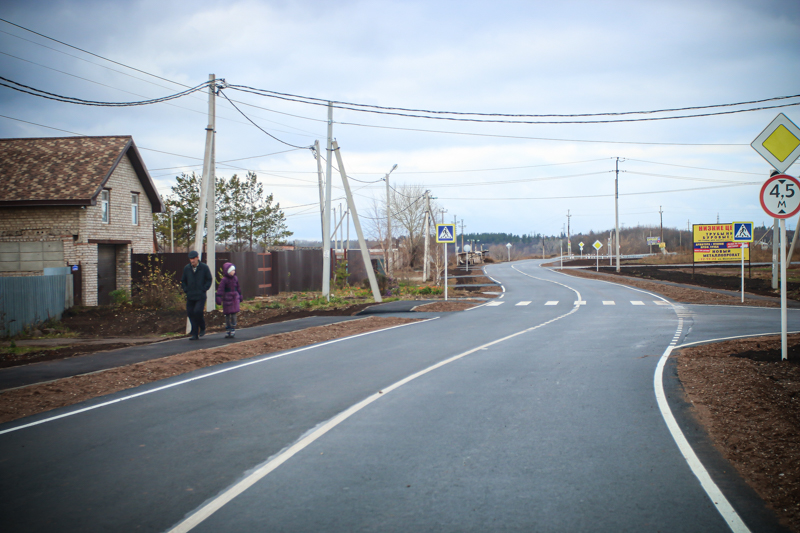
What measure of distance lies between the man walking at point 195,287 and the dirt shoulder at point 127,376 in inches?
60.9

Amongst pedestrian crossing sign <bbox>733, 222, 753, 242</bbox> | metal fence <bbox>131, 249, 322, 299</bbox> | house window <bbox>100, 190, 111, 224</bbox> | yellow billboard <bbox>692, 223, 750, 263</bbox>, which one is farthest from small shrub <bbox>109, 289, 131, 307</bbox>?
yellow billboard <bbox>692, 223, 750, 263</bbox>

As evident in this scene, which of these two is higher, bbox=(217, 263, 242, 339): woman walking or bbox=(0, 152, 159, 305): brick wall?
bbox=(0, 152, 159, 305): brick wall

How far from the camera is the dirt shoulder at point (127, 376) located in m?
7.15

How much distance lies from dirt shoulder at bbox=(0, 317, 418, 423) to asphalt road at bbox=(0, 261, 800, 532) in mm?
567

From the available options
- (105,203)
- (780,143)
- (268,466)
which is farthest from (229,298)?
(105,203)

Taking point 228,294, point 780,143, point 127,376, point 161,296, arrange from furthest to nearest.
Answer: point 161,296 → point 228,294 → point 780,143 → point 127,376

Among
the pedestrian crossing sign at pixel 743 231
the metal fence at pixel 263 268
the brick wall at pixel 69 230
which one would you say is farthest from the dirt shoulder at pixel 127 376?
the pedestrian crossing sign at pixel 743 231

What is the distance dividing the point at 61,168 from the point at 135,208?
3.71 metres

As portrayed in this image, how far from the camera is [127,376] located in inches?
345

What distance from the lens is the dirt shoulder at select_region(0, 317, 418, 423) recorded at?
23.5 feet

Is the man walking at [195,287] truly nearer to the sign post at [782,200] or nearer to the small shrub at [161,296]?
the small shrub at [161,296]

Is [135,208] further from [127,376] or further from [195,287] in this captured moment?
[127,376]

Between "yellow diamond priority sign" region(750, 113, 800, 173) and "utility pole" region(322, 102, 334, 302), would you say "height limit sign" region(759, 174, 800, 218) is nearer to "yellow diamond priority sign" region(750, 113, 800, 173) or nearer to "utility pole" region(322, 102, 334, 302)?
"yellow diamond priority sign" region(750, 113, 800, 173)

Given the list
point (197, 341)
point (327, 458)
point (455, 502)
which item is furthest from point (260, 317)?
point (455, 502)
